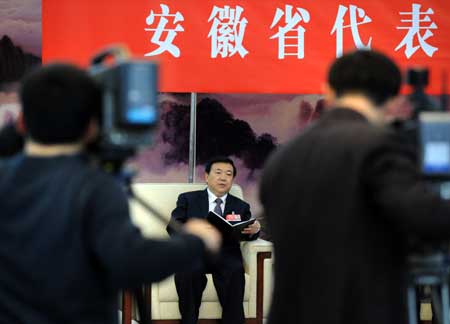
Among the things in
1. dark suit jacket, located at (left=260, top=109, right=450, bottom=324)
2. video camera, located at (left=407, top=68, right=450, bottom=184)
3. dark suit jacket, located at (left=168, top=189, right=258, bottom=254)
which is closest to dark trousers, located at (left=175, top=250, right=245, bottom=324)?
dark suit jacket, located at (left=168, top=189, right=258, bottom=254)

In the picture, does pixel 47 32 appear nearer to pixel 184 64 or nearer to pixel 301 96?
pixel 184 64

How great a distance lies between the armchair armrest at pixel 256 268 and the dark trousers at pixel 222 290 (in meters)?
0.08

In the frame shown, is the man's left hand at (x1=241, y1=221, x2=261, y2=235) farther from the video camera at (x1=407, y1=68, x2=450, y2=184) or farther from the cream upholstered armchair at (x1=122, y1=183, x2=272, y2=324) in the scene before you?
the video camera at (x1=407, y1=68, x2=450, y2=184)

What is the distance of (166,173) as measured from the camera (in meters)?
6.14

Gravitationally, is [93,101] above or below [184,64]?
below

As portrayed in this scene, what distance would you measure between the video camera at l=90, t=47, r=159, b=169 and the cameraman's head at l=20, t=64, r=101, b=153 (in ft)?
0.10

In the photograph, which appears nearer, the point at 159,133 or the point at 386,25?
the point at 386,25

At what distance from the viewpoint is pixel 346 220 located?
5.71 ft

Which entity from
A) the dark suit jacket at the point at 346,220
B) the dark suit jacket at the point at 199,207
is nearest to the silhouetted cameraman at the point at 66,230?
the dark suit jacket at the point at 346,220

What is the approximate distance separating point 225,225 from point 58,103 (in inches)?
121

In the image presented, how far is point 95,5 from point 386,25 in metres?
1.62

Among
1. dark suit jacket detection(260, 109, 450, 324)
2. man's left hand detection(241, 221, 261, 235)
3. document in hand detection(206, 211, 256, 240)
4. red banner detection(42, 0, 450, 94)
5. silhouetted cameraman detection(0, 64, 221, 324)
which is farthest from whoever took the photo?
man's left hand detection(241, 221, 261, 235)

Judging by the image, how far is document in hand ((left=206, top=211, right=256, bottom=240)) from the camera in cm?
450

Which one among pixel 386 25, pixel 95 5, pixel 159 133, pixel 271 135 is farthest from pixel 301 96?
pixel 95 5
